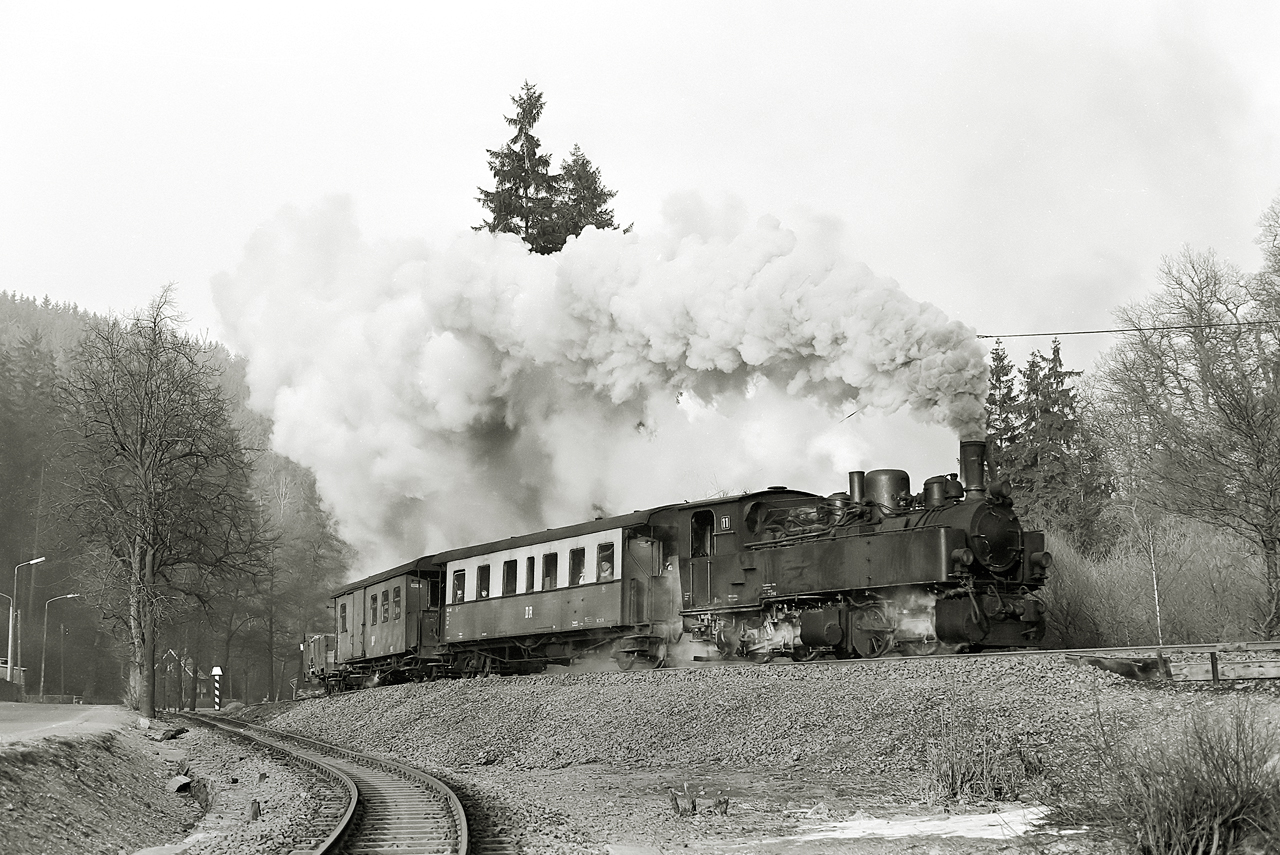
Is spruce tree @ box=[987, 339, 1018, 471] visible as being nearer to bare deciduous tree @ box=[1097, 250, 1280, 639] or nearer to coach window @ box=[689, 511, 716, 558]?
bare deciduous tree @ box=[1097, 250, 1280, 639]

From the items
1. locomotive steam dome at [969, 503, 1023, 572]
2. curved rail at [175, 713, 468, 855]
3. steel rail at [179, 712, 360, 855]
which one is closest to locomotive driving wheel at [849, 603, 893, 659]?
locomotive steam dome at [969, 503, 1023, 572]

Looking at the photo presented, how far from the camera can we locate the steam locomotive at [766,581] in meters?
15.9

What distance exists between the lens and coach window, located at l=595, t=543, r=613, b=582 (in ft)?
68.5

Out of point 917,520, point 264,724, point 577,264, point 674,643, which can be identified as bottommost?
point 264,724

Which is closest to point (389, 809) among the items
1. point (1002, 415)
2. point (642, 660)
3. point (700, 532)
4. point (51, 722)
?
point (700, 532)

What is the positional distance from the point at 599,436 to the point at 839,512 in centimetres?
1385

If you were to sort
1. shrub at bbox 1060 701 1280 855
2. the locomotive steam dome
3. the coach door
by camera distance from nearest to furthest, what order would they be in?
shrub at bbox 1060 701 1280 855
the locomotive steam dome
the coach door

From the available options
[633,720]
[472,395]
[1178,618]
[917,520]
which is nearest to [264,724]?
[472,395]

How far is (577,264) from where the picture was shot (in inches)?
1118

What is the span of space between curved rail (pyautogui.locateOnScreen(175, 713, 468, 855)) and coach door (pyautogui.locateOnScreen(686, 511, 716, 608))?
18.9 ft

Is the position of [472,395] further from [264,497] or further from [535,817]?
[264,497]

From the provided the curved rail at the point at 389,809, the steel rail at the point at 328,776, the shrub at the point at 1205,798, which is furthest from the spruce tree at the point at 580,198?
the shrub at the point at 1205,798

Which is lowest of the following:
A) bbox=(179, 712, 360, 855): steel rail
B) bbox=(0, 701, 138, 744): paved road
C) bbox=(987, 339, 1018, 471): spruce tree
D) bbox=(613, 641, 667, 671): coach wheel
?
bbox=(179, 712, 360, 855): steel rail

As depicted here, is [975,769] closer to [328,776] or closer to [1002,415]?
[328,776]
